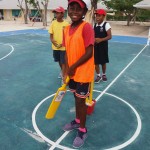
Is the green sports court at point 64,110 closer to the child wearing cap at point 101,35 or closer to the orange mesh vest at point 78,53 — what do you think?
the child wearing cap at point 101,35

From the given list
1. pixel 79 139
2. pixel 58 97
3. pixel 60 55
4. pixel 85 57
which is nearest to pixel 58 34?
pixel 60 55

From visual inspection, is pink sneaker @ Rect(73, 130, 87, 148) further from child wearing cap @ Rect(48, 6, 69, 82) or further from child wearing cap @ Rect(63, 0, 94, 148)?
child wearing cap @ Rect(48, 6, 69, 82)

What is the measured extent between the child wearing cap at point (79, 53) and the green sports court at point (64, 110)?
54 centimetres

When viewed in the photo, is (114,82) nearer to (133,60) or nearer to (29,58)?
(133,60)

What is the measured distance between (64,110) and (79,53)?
1906 mm

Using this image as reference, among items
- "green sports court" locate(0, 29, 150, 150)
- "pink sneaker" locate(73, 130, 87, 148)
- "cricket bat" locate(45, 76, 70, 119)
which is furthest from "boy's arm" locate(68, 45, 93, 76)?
"green sports court" locate(0, 29, 150, 150)

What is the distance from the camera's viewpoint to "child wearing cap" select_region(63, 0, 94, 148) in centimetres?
307

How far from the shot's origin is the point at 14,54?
10219mm

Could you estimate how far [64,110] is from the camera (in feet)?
15.6

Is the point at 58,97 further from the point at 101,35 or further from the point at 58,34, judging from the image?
the point at 101,35

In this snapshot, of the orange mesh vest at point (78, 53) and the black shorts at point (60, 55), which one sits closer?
the orange mesh vest at point (78, 53)

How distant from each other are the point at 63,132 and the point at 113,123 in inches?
41.1

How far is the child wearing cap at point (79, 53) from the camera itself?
121 inches

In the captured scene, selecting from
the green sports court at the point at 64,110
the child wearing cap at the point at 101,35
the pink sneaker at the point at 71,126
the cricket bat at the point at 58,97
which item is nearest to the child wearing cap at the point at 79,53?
the cricket bat at the point at 58,97
